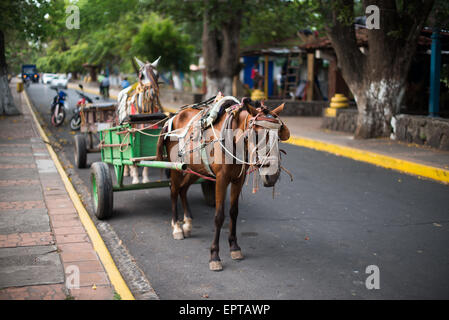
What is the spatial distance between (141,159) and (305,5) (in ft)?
35.1

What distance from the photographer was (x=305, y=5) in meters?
15.8

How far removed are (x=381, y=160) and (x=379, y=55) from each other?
12.3ft

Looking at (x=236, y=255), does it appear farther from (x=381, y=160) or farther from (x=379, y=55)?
(x=379, y=55)

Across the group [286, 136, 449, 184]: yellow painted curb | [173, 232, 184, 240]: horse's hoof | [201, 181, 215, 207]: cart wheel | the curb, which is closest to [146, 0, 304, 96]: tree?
the curb

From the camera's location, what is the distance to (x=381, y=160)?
39.1ft

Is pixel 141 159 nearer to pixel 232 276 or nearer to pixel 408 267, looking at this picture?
pixel 232 276

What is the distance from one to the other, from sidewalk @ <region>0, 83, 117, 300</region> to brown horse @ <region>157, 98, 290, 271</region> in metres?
Answer: 1.30

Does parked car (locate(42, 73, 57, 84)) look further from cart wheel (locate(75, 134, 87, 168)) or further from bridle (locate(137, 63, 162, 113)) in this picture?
bridle (locate(137, 63, 162, 113))

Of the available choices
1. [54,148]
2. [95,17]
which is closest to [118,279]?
[54,148]

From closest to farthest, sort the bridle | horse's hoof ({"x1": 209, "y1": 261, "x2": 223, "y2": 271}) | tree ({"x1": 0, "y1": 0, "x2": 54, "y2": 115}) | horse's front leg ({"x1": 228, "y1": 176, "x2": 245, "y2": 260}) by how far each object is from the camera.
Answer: horse's hoof ({"x1": 209, "y1": 261, "x2": 223, "y2": 271})
horse's front leg ({"x1": 228, "y1": 176, "x2": 245, "y2": 260})
the bridle
tree ({"x1": 0, "y1": 0, "x2": 54, "y2": 115})

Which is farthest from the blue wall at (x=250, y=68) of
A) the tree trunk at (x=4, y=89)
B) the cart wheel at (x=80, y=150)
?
the cart wheel at (x=80, y=150)

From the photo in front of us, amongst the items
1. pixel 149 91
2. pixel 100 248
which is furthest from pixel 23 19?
pixel 100 248

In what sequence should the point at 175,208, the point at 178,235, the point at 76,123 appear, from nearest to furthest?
1. the point at 178,235
2. the point at 175,208
3. the point at 76,123

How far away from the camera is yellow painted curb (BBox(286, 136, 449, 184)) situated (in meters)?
10.2
